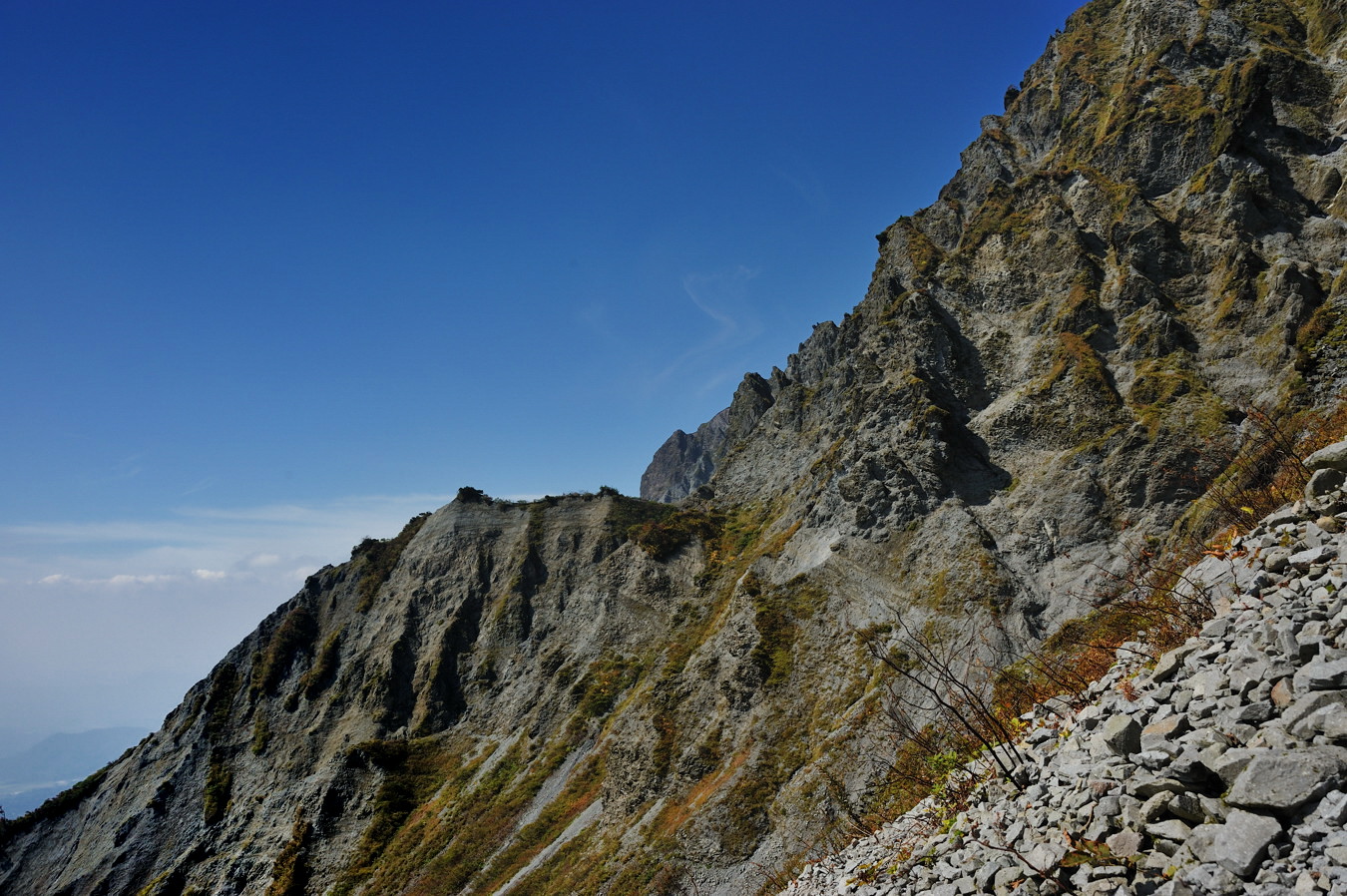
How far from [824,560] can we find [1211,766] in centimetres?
4352

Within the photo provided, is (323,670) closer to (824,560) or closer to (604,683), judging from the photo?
(604,683)

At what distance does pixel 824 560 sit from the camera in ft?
161

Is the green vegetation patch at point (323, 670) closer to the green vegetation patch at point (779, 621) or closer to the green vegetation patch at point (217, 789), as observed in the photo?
the green vegetation patch at point (217, 789)

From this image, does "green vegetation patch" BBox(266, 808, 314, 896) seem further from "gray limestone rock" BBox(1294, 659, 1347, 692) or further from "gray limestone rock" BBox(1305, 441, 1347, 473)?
"gray limestone rock" BBox(1305, 441, 1347, 473)

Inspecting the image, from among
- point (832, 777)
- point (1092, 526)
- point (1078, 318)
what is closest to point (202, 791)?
point (832, 777)

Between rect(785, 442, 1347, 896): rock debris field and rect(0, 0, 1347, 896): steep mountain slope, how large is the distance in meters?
24.5

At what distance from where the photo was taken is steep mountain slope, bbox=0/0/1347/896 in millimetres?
39844

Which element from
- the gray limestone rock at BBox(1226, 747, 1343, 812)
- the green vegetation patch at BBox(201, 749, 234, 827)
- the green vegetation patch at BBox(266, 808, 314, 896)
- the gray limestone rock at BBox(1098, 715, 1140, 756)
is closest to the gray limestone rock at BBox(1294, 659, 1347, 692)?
the gray limestone rock at BBox(1226, 747, 1343, 812)

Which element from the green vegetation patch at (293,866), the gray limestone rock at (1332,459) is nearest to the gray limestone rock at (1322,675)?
the gray limestone rock at (1332,459)

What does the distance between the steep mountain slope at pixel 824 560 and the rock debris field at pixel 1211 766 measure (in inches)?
963

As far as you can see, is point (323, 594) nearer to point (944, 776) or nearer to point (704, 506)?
point (704, 506)

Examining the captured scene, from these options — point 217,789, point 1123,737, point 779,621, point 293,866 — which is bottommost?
point 293,866

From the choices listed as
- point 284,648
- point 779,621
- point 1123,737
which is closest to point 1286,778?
point 1123,737

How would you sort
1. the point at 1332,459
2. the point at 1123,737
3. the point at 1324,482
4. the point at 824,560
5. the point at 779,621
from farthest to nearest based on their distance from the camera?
the point at 824,560 → the point at 779,621 → the point at 1332,459 → the point at 1324,482 → the point at 1123,737
